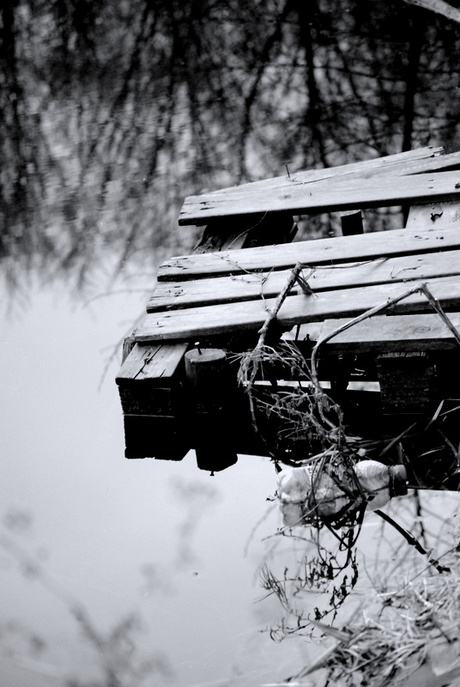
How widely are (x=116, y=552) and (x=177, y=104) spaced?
5.09m

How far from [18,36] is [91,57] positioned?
3.79 ft

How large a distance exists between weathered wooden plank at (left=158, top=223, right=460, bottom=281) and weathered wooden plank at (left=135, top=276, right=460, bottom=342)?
1.06 feet

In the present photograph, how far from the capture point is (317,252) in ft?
14.2

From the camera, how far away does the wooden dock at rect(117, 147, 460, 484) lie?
11.8 ft

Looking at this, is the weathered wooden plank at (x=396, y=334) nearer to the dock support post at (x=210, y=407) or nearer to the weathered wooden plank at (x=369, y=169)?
the dock support post at (x=210, y=407)

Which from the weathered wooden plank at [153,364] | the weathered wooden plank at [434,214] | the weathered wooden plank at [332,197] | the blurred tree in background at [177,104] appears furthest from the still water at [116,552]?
the blurred tree in background at [177,104]

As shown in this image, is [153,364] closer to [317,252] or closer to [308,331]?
[308,331]

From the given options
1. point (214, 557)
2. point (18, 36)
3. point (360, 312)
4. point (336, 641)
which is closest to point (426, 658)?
point (336, 641)

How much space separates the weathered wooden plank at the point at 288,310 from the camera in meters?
3.76

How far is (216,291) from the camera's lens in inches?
163

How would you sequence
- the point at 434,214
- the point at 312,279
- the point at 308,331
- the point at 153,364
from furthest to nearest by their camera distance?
the point at 434,214, the point at 308,331, the point at 312,279, the point at 153,364

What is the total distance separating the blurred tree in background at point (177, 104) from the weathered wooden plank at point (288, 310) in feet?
5.64

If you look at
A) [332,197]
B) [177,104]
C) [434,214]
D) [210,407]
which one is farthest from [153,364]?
[177,104]

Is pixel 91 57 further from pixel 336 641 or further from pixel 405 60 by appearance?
pixel 336 641
